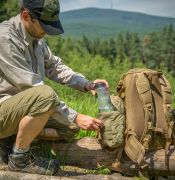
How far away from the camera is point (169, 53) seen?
272 feet

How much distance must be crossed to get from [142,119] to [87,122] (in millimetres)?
505

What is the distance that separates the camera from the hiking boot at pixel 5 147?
420 cm

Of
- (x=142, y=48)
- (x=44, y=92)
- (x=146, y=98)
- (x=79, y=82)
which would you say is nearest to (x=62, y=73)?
(x=79, y=82)

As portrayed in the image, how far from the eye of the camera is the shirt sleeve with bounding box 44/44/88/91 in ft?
15.0

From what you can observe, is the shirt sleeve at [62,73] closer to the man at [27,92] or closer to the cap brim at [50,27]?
the man at [27,92]

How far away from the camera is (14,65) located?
3.86m

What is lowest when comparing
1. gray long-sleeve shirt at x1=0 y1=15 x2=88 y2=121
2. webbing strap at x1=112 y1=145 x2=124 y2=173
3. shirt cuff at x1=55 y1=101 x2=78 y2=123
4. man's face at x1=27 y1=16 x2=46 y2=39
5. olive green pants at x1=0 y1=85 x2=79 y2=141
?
webbing strap at x1=112 y1=145 x2=124 y2=173

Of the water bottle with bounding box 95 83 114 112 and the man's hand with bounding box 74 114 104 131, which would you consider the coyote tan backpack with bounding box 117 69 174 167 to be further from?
the man's hand with bounding box 74 114 104 131

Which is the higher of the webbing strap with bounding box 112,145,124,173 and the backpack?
the backpack

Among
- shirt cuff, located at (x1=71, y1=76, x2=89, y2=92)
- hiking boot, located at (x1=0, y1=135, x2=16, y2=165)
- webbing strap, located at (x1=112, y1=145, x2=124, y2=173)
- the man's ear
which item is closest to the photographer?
the man's ear

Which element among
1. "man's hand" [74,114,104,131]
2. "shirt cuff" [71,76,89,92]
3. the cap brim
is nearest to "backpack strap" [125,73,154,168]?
"man's hand" [74,114,104,131]

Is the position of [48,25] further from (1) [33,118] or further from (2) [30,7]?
(1) [33,118]

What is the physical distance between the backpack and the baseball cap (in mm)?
870

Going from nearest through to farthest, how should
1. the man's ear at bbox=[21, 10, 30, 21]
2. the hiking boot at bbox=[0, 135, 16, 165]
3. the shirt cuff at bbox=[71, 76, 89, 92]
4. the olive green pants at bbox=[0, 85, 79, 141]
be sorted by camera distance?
the olive green pants at bbox=[0, 85, 79, 141] → the man's ear at bbox=[21, 10, 30, 21] → the hiking boot at bbox=[0, 135, 16, 165] → the shirt cuff at bbox=[71, 76, 89, 92]
